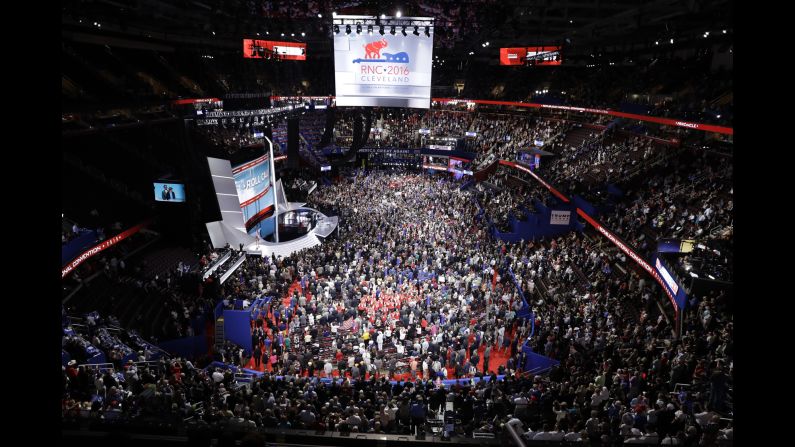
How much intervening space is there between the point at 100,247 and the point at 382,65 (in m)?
17.4

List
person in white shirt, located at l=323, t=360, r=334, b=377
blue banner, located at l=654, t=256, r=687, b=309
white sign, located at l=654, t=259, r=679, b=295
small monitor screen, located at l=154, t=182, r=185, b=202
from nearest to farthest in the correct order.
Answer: blue banner, located at l=654, t=256, r=687, b=309 → person in white shirt, located at l=323, t=360, r=334, b=377 → white sign, located at l=654, t=259, r=679, b=295 → small monitor screen, located at l=154, t=182, r=185, b=202

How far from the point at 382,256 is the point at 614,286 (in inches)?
395

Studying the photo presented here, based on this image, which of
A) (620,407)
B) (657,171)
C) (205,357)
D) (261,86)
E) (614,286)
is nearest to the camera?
(620,407)

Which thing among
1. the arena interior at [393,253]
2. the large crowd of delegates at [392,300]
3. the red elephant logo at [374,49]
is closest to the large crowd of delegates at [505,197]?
the arena interior at [393,253]

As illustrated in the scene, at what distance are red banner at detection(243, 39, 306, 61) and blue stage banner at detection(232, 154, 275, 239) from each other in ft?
59.3

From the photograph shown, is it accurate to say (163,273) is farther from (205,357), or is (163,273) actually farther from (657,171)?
(657,171)

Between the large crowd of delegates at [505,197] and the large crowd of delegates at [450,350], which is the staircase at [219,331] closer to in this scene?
the large crowd of delegates at [450,350]

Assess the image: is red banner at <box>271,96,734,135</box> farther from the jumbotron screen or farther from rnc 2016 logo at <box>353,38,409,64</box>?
rnc 2016 logo at <box>353,38,409,64</box>

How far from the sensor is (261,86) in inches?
1929

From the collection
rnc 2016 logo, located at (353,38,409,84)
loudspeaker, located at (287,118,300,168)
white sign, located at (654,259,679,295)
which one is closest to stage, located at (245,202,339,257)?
loudspeaker, located at (287,118,300,168)

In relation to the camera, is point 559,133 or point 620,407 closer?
point 620,407

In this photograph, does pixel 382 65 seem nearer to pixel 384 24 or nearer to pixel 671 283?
pixel 384 24

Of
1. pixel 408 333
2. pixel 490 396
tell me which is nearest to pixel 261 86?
pixel 408 333

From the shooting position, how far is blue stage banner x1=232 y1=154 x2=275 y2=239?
22.6m
